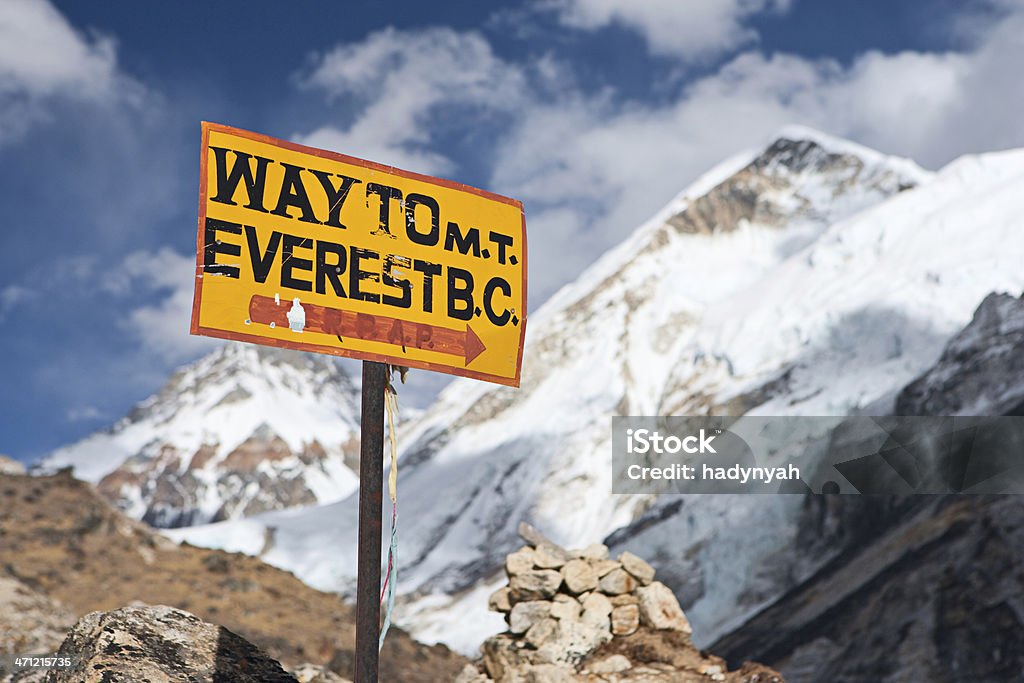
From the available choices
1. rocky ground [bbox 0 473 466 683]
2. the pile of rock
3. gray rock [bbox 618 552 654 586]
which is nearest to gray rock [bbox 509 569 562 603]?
the pile of rock

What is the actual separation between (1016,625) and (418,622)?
38.3 m

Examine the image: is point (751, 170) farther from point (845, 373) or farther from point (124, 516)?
point (124, 516)

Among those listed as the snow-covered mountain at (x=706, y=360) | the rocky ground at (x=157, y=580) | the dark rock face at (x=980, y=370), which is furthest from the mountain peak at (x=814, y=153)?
the rocky ground at (x=157, y=580)

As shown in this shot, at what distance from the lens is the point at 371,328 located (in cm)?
554

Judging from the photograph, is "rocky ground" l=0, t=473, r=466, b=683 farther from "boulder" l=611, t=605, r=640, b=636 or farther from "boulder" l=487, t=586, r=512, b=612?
"boulder" l=611, t=605, r=640, b=636

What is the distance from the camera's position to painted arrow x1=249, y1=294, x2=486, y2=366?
5238mm

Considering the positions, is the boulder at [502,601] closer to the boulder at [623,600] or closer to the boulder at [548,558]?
the boulder at [548,558]

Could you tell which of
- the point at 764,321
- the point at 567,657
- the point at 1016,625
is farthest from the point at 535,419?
the point at 567,657

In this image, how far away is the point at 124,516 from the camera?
32.6 m

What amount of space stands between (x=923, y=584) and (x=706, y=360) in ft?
138

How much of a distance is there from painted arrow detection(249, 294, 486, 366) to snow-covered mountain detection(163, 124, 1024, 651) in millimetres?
38499

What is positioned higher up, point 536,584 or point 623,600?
point 536,584

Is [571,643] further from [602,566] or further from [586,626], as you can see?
[602,566]

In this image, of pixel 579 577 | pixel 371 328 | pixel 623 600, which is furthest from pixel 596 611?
pixel 371 328
